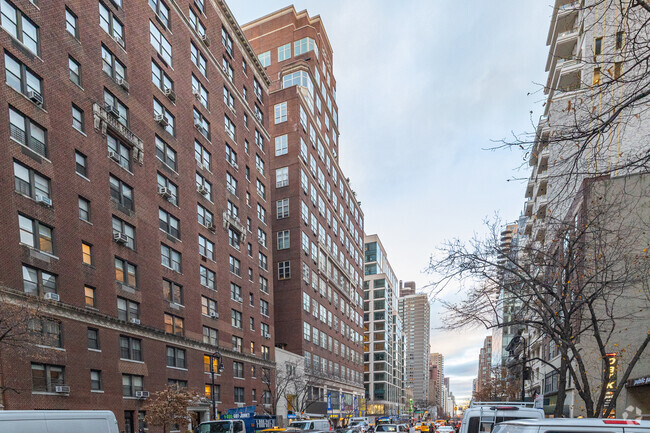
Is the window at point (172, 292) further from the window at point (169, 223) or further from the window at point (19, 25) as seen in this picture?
the window at point (19, 25)

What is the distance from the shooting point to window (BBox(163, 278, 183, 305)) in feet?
111

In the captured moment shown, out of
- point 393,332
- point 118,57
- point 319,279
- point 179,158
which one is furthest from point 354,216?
point 118,57

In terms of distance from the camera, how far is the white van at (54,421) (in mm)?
6176

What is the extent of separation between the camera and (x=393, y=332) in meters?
126

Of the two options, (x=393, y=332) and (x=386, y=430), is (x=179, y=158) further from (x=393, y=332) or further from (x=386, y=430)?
(x=393, y=332)

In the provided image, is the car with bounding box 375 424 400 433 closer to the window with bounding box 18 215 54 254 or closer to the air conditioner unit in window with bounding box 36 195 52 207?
the window with bounding box 18 215 54 254

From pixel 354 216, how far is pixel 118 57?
67.7 metres

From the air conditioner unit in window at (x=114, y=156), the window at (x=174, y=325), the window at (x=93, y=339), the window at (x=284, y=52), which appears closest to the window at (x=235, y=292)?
the window at (x=174, y=325)

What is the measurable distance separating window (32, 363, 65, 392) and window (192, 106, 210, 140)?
2401 cm

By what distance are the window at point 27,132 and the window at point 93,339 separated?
11051mm

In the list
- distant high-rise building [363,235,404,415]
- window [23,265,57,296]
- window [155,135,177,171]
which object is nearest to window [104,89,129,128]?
window [155,135,177,171]

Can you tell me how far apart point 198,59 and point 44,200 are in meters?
24.0

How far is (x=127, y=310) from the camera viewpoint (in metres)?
29.2

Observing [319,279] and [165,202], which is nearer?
[165,202]
